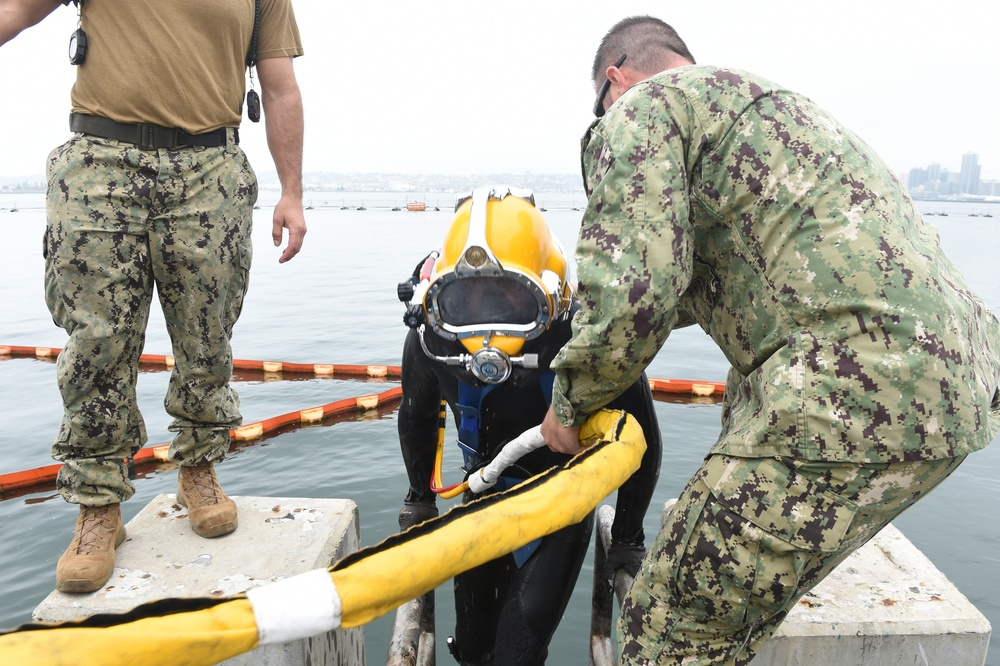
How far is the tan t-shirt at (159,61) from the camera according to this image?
2.06 meters

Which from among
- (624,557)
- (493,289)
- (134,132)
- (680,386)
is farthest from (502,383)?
(680,386)

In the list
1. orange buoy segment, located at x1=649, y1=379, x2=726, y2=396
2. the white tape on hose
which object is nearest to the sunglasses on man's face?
the white tape on hose

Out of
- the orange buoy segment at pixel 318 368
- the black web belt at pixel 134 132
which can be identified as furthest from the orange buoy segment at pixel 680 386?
the black web belt at pixel 134 132

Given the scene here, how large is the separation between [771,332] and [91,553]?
2033 millimetres

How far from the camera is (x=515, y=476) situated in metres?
2.42

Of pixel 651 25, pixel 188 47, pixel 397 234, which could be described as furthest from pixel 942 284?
pixel 397 234

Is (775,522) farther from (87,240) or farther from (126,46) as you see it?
(126,46)

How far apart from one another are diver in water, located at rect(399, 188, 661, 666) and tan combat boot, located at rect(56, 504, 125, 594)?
40.2 inches

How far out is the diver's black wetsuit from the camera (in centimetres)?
219

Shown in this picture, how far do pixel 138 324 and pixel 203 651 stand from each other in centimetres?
151

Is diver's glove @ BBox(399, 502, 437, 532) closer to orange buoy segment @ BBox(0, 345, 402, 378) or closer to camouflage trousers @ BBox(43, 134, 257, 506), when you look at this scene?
camouflage trousers @ BBox(43, 134, 257, 506)

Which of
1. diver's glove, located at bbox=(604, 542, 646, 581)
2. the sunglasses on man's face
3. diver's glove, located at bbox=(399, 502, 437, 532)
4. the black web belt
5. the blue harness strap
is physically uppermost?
the sunglasses on man's face

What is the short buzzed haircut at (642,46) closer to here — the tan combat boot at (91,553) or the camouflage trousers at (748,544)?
the camouflage trousers at (748,544)

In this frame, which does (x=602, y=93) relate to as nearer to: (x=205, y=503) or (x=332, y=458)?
(x=205, y=503)
